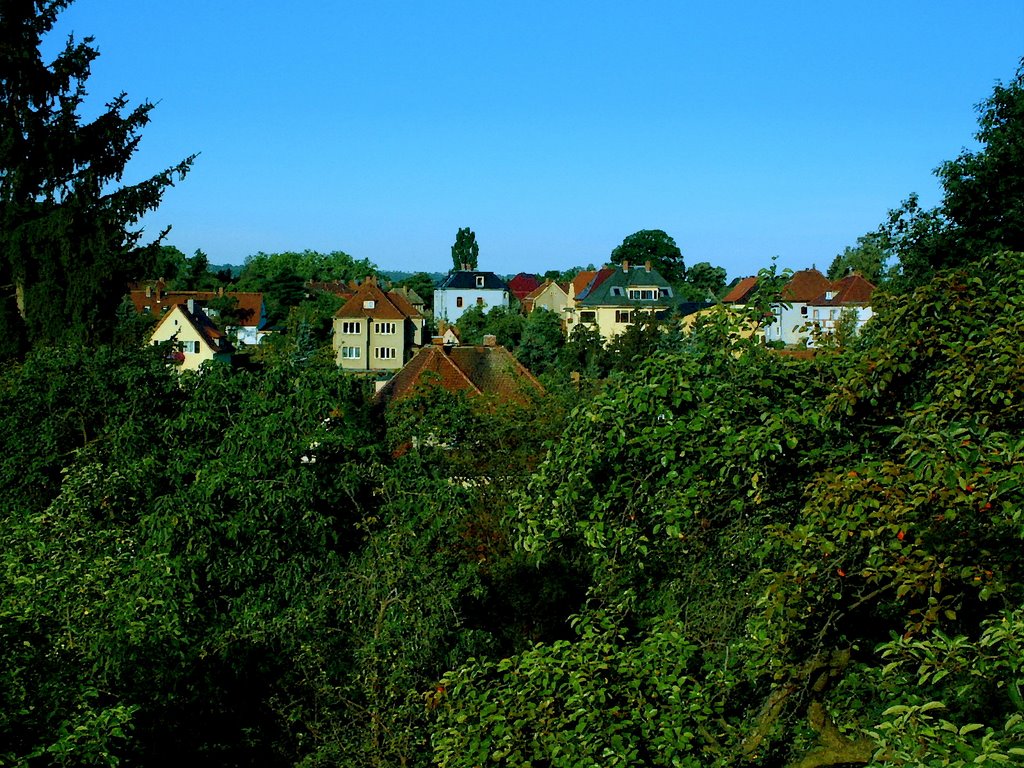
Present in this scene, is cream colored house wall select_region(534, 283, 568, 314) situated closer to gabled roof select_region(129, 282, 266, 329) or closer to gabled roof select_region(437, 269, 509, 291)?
gabled roof select_region(437, 269, 509, 291)

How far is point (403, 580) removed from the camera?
11.4 m

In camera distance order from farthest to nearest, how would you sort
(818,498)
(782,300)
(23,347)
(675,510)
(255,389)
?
(23,347) → (255,389) → (782,300) → (675,510) → (818,498)

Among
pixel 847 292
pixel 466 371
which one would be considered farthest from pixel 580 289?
pixel 466 371

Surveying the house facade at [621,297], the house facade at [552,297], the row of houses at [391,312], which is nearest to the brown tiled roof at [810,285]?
the row of houses at [391,312]

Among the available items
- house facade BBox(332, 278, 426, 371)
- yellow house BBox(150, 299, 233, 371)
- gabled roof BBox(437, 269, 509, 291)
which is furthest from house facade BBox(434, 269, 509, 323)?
yellow house BBox(150, 299, 233, 371)

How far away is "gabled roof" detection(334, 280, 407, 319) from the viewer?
7088cm

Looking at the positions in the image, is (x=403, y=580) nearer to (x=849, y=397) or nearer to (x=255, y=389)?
(x=255, y=389)

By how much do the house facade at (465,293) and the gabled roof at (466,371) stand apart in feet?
210

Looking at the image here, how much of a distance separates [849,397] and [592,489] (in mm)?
1816

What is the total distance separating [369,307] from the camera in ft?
234

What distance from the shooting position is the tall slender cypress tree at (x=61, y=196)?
21.0m

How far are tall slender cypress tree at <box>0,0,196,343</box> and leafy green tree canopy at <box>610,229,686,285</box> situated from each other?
325 feet

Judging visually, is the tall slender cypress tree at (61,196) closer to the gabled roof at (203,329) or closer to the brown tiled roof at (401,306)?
the gabled roof at (203,329)

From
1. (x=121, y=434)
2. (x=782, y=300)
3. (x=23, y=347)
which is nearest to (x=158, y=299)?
(x=23, y=347)
